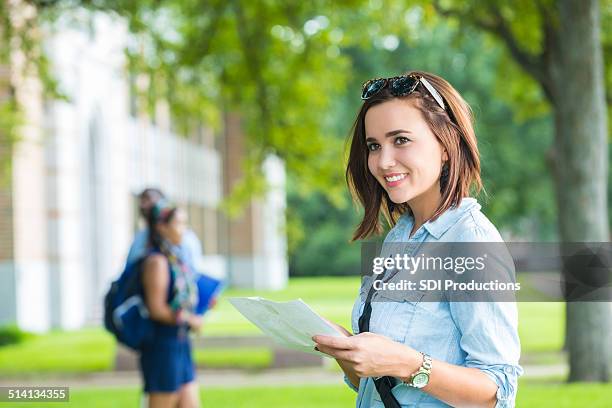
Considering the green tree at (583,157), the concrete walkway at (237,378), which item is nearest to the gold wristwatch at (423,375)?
the green tree at (583,157)

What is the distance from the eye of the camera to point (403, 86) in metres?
2.59

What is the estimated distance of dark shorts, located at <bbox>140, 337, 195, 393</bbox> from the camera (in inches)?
254

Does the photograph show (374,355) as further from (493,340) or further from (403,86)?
(403,86)

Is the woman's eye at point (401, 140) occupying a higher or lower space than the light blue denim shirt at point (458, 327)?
higher

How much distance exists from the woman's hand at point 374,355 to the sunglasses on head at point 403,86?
64 centimetres

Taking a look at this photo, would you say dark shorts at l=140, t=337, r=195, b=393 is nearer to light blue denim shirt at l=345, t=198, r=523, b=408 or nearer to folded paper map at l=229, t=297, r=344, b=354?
folded paper map at l=229, t=297, r=344, b=354

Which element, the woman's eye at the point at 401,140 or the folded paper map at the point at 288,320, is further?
the woman's eye at the point at 401,140

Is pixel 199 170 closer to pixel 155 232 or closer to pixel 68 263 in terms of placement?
pixel 68 263

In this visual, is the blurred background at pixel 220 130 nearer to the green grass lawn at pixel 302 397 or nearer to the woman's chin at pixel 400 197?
the green grass lawn at pixel 302 397

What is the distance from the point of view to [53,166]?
851 inches

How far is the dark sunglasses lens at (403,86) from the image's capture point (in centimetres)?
258

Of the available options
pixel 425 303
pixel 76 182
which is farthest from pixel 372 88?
pixel 76 182

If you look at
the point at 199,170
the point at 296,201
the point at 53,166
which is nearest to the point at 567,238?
the point at 53,166

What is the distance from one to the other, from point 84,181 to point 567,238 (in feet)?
48.0
